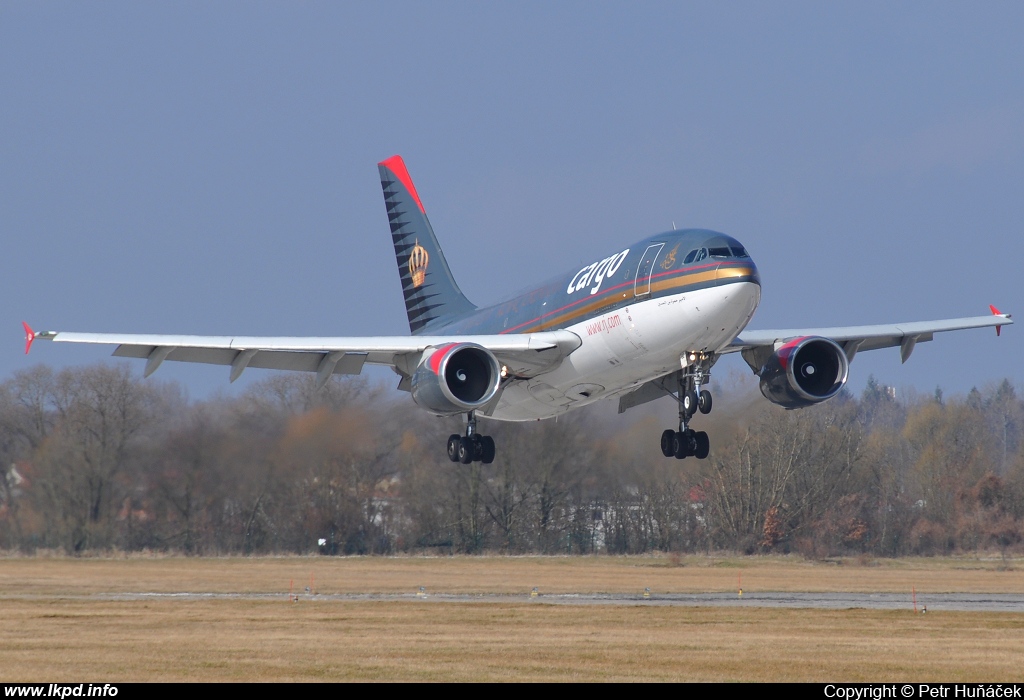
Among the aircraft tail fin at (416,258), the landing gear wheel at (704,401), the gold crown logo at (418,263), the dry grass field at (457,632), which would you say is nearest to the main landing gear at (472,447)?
the dry grass field at (457,632)

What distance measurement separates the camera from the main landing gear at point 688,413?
28.0 meters

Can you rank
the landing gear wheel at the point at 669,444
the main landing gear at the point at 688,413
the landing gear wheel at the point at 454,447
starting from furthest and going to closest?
the landing gear wheel at the point at 454,447
the landing gear wheel at the point at 669,444
the main landing gear at the point at 688,413

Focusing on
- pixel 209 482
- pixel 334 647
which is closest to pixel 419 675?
pixel 334 647

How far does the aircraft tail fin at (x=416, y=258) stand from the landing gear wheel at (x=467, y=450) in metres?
6.18

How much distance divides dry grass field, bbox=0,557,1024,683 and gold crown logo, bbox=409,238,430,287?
9.65m

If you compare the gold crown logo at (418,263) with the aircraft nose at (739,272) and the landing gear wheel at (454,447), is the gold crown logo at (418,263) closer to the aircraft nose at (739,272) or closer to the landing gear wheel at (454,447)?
the landing gear wheel at (454,447)

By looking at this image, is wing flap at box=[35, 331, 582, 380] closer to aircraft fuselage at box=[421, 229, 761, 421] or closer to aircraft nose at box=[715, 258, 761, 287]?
aircraft fuselage at box=[421, 229, 761, 421]

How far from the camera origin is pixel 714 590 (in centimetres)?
3875

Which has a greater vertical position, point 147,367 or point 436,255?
point 436,255

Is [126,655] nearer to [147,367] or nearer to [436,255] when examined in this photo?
[147,367]

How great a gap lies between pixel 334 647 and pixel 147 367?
36.4 ft

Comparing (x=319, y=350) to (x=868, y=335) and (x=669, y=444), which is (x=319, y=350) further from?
(x=868, y=335)
